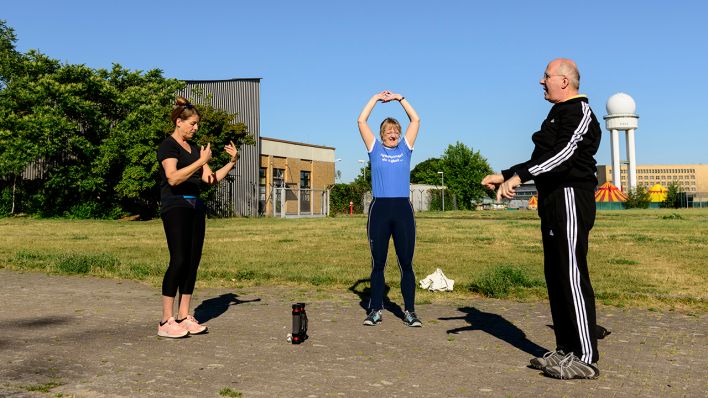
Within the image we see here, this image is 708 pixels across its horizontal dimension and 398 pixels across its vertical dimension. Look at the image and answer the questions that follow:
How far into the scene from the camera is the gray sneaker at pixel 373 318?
19.2ft

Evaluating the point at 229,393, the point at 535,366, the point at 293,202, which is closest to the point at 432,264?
the point at 535,366

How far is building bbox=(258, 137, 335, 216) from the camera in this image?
45.6m

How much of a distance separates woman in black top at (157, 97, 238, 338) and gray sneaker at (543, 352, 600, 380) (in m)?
2.91

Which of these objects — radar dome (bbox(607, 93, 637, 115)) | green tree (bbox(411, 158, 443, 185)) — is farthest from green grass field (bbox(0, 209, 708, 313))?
radar dome (bbox(607, 93, 637, 115))

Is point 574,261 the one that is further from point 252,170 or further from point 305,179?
point 305,179

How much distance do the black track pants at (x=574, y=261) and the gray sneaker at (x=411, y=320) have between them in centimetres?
184

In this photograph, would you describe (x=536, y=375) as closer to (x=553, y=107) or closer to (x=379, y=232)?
(x=553, y=107)

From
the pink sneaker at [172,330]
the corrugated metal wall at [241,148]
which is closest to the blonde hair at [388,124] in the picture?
the pink sneaker at [172,330]

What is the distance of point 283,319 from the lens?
617 cm

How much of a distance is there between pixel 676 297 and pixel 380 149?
4.05 m

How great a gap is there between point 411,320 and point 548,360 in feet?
6.13

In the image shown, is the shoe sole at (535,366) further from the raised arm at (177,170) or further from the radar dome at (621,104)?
the radar dome at (621,104)

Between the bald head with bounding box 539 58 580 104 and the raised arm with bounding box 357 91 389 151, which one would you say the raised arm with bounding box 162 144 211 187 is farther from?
the bald head with bounding box 539 58 580 104

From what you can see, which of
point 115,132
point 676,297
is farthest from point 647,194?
point 676,297
